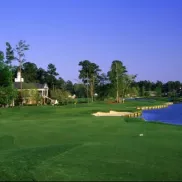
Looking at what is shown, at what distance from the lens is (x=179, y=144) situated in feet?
49.6

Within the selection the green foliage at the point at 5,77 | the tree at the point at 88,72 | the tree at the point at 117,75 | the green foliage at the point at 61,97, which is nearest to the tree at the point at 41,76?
the tree at the point at 88,72

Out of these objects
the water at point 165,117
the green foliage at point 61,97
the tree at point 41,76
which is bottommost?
the water at point 165,117

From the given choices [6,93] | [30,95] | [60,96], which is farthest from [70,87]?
[6,93]

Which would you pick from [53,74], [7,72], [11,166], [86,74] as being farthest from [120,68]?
[11,166]

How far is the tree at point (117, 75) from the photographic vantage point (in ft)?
368

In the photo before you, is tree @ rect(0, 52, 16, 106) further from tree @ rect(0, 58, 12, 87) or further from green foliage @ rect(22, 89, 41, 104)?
green foliage @ rect(22, 89, 41, 104)

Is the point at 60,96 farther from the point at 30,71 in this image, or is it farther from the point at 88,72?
the point at 30,71

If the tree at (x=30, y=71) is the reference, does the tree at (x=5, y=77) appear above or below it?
below

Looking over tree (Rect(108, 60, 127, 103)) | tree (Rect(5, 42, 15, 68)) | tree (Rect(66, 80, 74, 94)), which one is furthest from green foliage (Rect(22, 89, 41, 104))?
tree (Rect(66, 80, 74, 94))

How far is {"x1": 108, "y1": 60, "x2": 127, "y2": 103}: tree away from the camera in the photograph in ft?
368

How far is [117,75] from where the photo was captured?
114m

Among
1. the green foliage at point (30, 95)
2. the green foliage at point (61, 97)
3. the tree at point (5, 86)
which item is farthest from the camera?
the green foliage at point (61, 97)

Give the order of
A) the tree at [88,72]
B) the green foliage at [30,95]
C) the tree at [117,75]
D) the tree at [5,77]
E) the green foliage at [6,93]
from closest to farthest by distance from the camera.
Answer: the green foliage at [6,93] < the tree at [5,77] < the green foliage at [30,95] < the tree at [117,75] < the tree at [88,72]

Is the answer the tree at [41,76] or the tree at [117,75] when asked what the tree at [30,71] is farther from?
the tree at [117,75]
